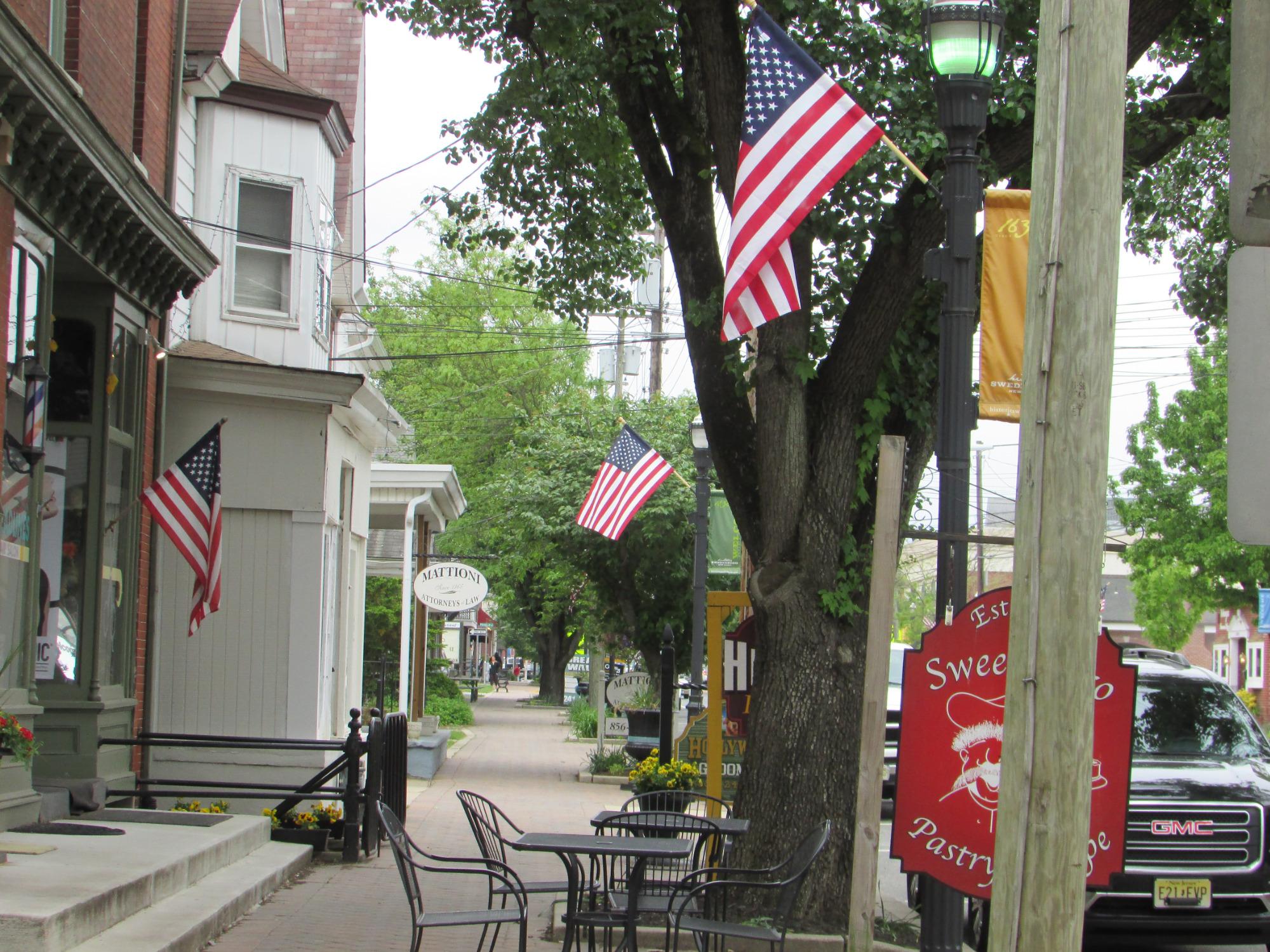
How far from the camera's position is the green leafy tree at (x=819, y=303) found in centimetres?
895

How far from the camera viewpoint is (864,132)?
762 cm

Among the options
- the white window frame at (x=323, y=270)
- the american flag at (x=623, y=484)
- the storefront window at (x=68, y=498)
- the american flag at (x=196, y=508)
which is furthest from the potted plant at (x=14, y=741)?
the american flag at (x=623, y=484)

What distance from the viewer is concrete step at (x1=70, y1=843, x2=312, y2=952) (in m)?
7.59

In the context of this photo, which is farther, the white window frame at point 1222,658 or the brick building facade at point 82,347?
the white window frame at point 1222,658

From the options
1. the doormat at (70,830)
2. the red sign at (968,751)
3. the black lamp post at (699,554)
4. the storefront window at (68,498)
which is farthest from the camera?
the black lamp post at (699,554)

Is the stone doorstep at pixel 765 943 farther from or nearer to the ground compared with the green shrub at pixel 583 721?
farther from the ground

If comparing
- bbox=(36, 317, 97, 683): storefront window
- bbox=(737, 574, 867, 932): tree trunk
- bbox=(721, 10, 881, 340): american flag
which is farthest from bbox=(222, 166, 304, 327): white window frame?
bbox=(721, 10, 881, 340): american flag

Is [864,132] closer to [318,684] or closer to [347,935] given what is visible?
[347,935]

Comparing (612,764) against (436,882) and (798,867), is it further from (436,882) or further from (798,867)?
(798,867)

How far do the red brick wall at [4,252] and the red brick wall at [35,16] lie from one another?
107 centimetres

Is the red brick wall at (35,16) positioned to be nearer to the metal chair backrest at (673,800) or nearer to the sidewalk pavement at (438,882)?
the sidewalk pavement at (438,882)

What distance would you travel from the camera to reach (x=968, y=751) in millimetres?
6148

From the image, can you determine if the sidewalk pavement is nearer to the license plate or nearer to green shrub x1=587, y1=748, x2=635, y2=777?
green shrub x1=587, y1=748, x2=635, y2=777

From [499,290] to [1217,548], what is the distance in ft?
76.5
